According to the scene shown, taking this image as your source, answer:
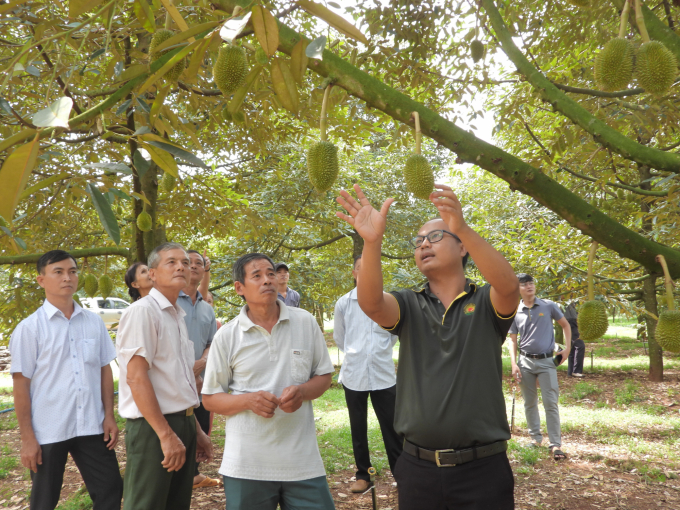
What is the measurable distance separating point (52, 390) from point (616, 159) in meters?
4.14

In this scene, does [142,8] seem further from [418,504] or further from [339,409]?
[339,409]

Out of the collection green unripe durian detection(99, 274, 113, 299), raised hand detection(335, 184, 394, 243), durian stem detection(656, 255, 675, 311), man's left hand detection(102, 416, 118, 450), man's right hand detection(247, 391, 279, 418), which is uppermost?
green unripe durian detection(99, 274, 113, 299)

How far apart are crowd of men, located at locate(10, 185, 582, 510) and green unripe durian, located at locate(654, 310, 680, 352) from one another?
494 mm

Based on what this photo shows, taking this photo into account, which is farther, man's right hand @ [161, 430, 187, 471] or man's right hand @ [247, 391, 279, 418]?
man's right hand @ [161, 430, 187, 471]

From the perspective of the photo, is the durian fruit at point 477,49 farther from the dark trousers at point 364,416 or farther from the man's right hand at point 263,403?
the man's right hand at point 263,403

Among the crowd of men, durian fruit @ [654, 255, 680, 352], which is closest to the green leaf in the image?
the crowd of men

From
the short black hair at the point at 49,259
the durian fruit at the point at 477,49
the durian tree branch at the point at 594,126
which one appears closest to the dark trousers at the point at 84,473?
the short black hair at the point at 49,259

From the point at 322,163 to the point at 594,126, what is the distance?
1.02 metres

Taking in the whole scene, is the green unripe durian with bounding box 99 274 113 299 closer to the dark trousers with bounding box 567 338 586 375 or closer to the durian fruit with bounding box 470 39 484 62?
the durian fruit with bounding box 470 39 484 62

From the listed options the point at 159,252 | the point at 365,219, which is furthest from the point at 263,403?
the point at 159,252

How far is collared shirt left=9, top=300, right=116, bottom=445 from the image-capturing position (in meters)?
2.87

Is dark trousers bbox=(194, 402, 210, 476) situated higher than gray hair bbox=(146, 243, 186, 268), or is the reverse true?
gray hair bbox=(146, 243, 186, 268)

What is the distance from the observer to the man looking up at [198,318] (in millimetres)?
4105

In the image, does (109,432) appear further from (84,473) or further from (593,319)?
(593,319)
